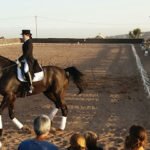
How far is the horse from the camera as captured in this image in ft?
32.6

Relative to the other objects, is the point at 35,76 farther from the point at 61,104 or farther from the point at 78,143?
the point at 78,143

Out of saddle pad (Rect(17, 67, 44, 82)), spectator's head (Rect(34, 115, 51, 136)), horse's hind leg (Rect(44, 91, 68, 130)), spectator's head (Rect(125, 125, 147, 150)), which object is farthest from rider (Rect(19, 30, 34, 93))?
spectator's head (Rect(125, 125, 147, 150))

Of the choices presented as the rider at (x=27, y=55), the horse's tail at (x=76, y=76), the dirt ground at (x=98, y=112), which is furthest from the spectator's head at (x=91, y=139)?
the horse's tail at (x=76, y=76)

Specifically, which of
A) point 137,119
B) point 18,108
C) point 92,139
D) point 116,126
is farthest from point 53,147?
point 18,108

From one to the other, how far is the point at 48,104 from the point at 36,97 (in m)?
1.55

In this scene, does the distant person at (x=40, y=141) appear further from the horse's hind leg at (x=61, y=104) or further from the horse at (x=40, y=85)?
the horse's hind leg at (x=61, y=104)

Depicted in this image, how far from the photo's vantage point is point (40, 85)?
1047cm

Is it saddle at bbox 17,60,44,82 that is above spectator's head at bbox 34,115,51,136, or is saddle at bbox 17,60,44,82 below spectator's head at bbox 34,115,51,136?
above

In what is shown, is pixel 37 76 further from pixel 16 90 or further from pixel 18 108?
pixel 18 108

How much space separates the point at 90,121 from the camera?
1133 cm

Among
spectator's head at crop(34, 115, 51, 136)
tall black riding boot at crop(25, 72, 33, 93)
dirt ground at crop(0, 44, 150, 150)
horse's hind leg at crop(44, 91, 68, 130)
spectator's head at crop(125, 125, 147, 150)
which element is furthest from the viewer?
horse's hind leg at crop(44, 91, 68, 130)

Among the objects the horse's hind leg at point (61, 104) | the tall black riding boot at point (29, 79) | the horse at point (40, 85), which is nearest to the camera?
the horse at point (40, 85)

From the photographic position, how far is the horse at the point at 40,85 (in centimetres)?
994

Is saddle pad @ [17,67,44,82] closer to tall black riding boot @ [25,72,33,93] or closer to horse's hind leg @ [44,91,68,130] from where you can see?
tall black riding boot @ [25,72,33,93]
